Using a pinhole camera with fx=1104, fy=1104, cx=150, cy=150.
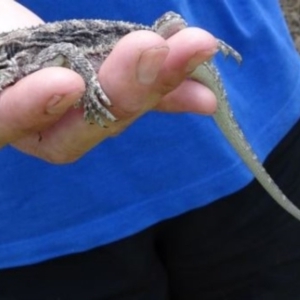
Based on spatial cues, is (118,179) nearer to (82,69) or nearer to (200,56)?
(82,69)

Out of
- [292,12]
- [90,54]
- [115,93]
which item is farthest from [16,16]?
[292,12]

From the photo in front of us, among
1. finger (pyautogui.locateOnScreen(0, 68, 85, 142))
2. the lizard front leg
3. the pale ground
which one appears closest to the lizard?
the lizard front leg

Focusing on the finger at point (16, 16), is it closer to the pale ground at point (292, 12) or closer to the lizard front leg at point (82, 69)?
the lizard front leg at point (82, 69)

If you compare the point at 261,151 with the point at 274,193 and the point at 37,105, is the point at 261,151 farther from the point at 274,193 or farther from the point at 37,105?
the point at 37,105

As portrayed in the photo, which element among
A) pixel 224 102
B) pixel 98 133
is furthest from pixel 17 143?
pixel 224 102

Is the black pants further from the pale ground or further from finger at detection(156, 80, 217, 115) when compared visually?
the pale ground

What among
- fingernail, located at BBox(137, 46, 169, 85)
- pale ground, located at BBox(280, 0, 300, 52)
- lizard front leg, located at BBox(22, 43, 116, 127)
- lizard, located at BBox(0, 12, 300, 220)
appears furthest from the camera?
pale ground, located at BBox(280, 0, 300, 52)

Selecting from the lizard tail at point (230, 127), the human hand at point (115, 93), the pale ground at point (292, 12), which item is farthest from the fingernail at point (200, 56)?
the pale ground at point (292, 12)

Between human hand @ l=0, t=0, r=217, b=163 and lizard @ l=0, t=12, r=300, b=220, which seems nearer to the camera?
human hand @ l=0, t=0, r=217, b=163

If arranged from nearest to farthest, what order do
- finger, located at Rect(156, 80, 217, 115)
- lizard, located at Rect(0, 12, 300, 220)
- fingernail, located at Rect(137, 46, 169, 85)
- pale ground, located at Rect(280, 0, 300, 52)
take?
1. fingernail, located at Rect(137, 46, 169, 85)
2. finger, located at Rect(156, 80, 217, 115)
3. lizard, located at Rect(0, 12, 300, 220)
4. pale ground, located at Rect(280, 0, 300, 52)
